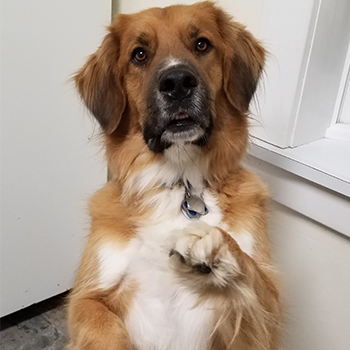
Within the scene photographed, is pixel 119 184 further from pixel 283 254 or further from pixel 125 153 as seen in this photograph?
pixel 283 254

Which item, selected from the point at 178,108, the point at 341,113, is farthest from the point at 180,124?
A: the point at 341,113

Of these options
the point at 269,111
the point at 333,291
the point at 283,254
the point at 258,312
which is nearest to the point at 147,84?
the point at 269,111

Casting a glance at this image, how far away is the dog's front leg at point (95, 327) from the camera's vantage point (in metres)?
1.06

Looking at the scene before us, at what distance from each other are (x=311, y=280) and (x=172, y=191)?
64 centimetres

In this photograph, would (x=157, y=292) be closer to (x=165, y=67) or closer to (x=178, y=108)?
(x=178, y=108)

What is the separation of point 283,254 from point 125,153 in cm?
71

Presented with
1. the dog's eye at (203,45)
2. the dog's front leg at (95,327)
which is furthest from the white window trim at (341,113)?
the dog's front leg at (95,327)

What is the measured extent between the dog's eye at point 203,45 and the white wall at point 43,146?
0.53m

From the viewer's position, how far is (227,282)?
37.7 inches

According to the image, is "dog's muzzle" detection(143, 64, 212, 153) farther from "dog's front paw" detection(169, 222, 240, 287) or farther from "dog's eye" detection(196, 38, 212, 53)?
"dog's front paw" detection(169, 222, 240, 287)

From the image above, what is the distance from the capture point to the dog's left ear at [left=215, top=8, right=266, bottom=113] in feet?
4.28

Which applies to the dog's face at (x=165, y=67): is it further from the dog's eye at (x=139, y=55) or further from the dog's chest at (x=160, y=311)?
the dog's chest at (x=160, y=311)

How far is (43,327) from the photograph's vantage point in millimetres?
1999

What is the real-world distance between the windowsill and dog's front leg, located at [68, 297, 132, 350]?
0.71m
